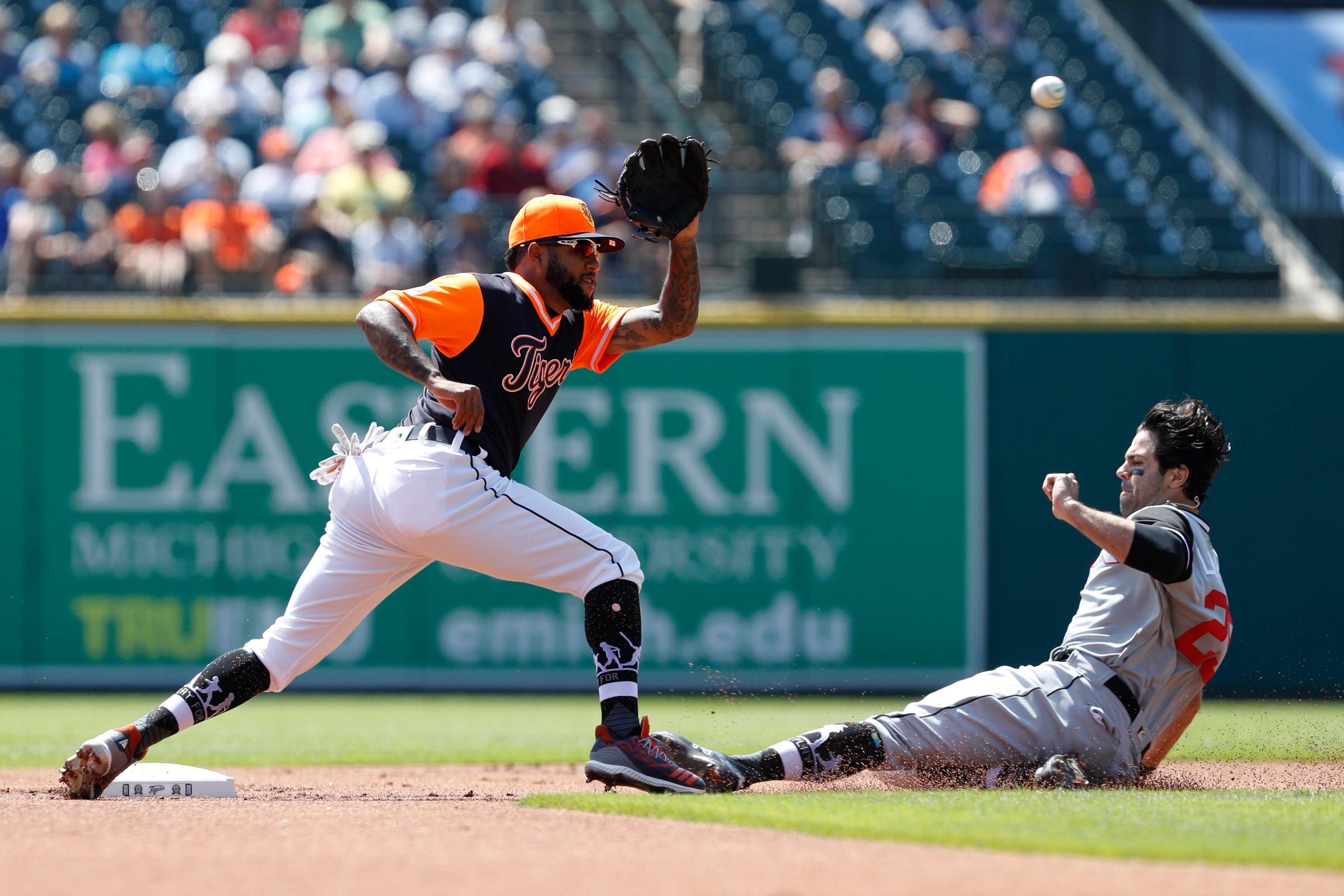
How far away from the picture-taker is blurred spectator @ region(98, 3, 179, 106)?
1208cm

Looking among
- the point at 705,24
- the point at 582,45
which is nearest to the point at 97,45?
the point at 582,45

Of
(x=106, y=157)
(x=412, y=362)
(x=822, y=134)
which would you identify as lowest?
(x=412, y=362)

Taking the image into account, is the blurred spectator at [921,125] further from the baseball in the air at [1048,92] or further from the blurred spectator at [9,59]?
the blurred spectator at [9,59]

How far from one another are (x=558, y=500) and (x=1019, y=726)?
5252 millimetres

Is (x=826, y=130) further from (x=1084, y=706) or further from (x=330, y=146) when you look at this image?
(x=1084, y=706)

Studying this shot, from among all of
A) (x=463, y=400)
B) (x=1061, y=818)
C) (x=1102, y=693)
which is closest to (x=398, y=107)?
(x=463, y=400)

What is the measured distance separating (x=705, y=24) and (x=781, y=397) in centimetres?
475

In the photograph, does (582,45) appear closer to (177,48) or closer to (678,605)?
(177,48)

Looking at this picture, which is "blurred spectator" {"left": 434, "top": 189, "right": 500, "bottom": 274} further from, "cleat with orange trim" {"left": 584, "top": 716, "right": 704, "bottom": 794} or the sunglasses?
"cleat with orange trim" {"left": 584, "top": 716, "right": 704, "bottom": 794}

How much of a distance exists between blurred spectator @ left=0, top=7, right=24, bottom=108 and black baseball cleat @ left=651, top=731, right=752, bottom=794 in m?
8.98

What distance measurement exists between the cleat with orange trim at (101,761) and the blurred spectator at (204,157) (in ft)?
20.9

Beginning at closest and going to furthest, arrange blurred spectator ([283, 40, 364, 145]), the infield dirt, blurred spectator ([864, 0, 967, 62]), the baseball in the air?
the infield dirt, the baseball in the air, blurred spectator ([283, 40, 364, 145]), blurred spectator ([864, 0, 967, 62])

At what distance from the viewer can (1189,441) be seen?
5121 mm

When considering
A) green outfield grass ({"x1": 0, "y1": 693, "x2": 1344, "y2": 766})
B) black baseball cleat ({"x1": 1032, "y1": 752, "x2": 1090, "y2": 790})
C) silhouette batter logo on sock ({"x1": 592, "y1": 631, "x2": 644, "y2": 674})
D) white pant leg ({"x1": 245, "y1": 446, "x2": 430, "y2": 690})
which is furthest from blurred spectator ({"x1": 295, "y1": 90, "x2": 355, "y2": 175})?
black baseball cleat ({"x1": 1032, "y1": 752, "x2": 1090, "y2": 790})
